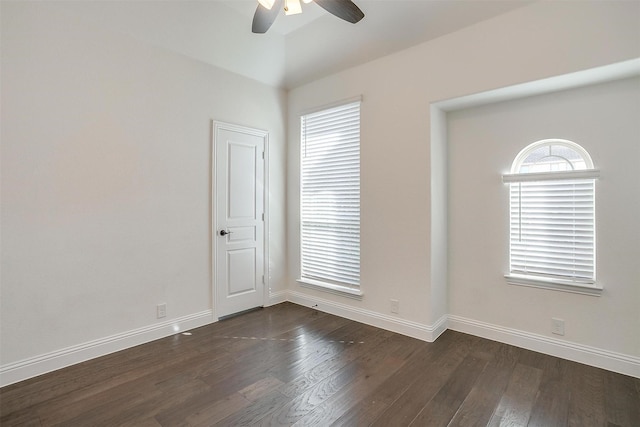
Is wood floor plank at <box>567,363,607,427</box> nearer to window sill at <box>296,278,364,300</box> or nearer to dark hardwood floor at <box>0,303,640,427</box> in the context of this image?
dark hardwood floor at <box>0,303,640,427</box>

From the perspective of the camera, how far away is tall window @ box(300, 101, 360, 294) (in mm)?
3789

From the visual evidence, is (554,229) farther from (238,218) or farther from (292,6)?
(238,218)

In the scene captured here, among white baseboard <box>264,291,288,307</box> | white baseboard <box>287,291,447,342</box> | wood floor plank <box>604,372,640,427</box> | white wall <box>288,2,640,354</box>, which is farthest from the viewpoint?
white baseboard <box>264,291,288,307</box>

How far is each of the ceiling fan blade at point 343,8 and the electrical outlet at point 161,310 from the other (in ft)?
9.86

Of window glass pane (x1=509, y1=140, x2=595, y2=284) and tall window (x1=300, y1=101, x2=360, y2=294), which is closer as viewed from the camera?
window glass pane (x1=509, y1=140, x2=595, y2=284)

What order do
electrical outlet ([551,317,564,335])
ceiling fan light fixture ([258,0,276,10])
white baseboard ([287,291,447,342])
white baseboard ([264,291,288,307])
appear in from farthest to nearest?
white baseboard ([264,291,288,307]), white baseboard ([287,291,447,342]), electrical outlet ([551,317,564,335]), ceiling fan light fixture ([258,0,276,10])

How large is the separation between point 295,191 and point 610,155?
3.22 m

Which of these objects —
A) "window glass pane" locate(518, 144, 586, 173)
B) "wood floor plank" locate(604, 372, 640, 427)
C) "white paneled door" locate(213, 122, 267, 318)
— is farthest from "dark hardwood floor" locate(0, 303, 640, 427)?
"window glass pane" locate(518, 144, 586, 173)

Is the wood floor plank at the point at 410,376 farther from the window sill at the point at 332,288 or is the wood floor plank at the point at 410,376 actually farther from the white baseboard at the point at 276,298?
the white baseboard at the point at 276,298

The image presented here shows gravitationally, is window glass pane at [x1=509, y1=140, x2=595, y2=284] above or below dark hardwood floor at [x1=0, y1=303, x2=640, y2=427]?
Result: above

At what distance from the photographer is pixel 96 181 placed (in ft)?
9.14

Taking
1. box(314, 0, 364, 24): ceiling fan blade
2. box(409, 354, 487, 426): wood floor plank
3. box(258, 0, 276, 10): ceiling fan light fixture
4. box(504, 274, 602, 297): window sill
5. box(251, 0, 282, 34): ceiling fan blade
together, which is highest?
box(251, 0, 282, 34): ceiling fan blade

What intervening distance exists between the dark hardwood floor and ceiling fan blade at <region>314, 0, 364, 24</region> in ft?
8.99

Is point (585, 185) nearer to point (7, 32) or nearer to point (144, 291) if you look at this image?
point (144, 291)
